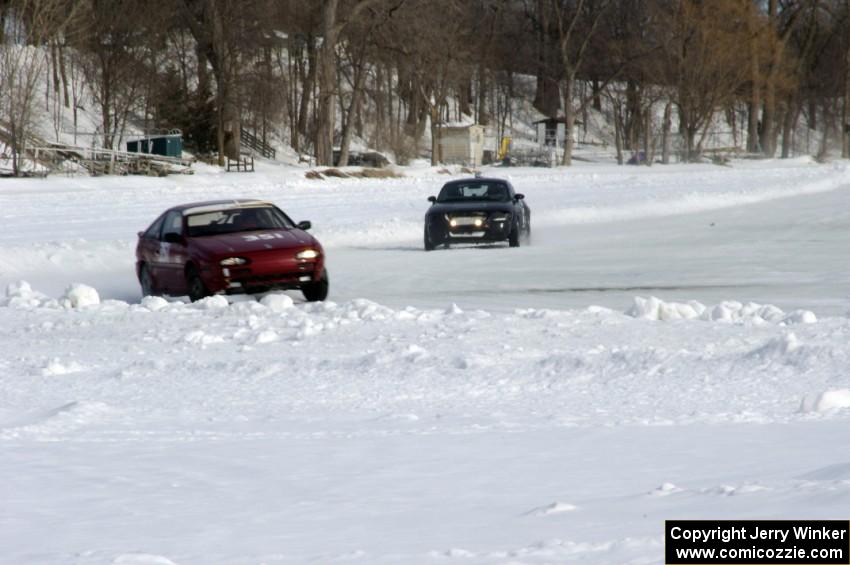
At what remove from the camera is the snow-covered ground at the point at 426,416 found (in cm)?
589

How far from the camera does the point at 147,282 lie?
1862 cm

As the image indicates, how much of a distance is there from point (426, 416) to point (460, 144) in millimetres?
78233

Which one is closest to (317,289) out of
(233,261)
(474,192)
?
(233,261)

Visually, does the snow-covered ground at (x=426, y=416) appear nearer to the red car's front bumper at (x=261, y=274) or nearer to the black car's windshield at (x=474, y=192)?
the red car's front bumper at (x=261, y=274)

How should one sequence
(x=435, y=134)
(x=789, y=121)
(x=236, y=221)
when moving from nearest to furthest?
(x=236, y=221) → (x=435, y=134) → (x=789, y=121)

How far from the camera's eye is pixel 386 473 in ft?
24.2

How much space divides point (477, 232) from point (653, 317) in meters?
12.1

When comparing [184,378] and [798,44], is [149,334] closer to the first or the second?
[184,378]

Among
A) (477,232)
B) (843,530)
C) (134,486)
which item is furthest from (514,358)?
(477,232)

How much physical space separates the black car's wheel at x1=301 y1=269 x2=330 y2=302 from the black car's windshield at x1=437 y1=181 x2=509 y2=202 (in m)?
9.13

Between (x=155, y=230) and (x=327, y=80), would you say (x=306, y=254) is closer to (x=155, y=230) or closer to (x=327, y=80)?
(x=155, y=230)

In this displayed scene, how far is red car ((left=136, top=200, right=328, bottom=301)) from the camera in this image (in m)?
16.7

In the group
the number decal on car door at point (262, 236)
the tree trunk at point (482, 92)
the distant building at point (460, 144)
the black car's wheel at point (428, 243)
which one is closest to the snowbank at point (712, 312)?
the number decal on car door at point (262, 236)

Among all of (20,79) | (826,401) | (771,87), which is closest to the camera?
(826,401)
